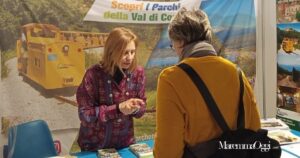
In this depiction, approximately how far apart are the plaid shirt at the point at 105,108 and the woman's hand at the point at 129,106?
0.14 ft

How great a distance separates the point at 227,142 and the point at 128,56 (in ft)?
2.86

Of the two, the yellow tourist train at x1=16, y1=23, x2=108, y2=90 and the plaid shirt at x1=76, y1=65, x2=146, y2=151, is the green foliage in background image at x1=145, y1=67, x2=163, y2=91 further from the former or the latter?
the plaid shirt at x1=76, y1=65, x2=146, y2=151

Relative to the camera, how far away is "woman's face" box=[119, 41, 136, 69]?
1.84 metres

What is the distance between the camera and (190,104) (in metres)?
1.13

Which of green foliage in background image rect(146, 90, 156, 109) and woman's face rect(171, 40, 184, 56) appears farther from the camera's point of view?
green foliage in background image rect(146, 90, 156, 109)

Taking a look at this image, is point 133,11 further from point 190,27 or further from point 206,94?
point 206,94

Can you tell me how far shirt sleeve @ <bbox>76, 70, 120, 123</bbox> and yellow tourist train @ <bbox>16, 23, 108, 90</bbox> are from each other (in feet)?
2.96

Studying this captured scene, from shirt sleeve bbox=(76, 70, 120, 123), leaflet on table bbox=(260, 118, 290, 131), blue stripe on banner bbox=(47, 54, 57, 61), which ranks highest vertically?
blue stripe on banner bbox=(47, 54, 57, 61)

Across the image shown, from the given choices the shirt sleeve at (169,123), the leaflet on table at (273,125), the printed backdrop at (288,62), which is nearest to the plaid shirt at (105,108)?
the shirt sleeve at (169,123)

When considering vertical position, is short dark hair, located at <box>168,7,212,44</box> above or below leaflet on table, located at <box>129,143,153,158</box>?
above

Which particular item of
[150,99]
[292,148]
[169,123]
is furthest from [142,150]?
[150,99]

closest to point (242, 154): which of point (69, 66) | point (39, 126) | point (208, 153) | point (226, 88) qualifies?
point (208, 153)

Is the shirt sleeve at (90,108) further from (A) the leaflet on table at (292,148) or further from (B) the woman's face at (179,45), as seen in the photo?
(A) the leaflet on table at (292,148)

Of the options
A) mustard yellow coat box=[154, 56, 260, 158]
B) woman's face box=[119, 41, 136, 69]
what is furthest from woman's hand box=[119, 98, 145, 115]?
mustard yellow coat box=[154, 56, 260, 158]
